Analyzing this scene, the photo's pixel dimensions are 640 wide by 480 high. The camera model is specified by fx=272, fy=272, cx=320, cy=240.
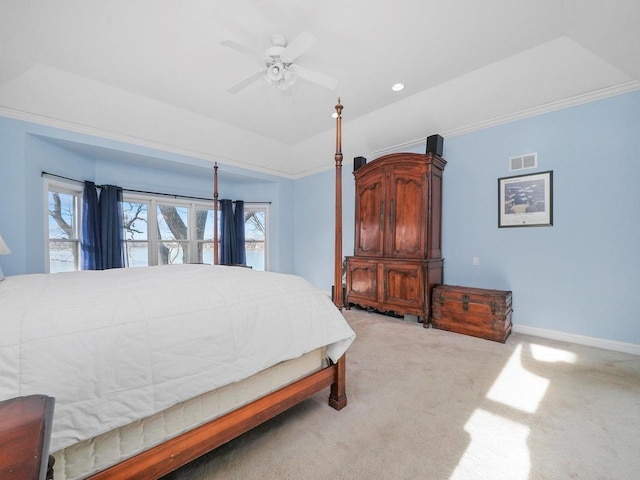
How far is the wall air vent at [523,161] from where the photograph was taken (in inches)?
125

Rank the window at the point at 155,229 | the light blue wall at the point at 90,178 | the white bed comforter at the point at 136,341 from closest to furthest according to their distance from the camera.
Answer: the white bed comforter at the point at 136,341, the light blue wall at the point at 90,178, the window at the point at 155,229

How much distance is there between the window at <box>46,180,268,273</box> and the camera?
147 inches

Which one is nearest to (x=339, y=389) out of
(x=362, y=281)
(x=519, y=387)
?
(x=519, y=387)

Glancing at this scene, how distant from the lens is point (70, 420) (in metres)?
0.90

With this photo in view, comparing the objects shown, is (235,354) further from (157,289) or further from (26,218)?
(26,218)

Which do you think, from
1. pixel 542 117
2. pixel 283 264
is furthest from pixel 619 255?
pixel 283 264

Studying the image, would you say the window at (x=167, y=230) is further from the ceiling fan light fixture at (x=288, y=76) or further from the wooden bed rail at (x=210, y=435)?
the wooden bed rail at (x=210, y=435)

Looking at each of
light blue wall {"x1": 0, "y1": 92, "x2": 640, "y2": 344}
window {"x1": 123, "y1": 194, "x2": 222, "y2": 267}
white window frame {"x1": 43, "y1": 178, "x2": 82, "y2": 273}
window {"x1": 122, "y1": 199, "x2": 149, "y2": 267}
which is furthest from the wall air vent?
white window frame {"x1": 43, "y1": 178, "x2": 82, "y2": 273}

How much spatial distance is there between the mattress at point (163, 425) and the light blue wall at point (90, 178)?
320cm

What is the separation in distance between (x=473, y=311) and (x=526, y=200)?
1.47 meters

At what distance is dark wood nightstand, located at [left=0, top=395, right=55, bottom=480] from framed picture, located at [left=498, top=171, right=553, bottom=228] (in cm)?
406

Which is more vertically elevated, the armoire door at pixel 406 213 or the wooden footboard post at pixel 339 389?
the armoire door at pixel 406 213

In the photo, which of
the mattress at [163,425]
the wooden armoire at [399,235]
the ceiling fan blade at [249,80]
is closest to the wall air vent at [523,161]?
the wooden armoire at [399,235]

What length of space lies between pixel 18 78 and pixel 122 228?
2.07 m
